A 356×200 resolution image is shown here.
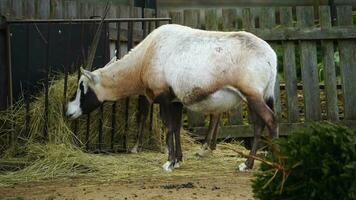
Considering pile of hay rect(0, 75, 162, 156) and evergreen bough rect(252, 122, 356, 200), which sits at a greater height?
evergreen bough rect(252, 122, 356, 200)

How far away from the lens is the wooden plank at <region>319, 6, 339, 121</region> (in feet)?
29.3

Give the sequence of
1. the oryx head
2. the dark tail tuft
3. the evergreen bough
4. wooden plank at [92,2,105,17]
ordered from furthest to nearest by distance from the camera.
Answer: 1. wooden plank at [92,2,105,17]
2. the oryx head
3. the dark tail tuft
4. the evergreen bough

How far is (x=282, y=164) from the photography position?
339 centimetres

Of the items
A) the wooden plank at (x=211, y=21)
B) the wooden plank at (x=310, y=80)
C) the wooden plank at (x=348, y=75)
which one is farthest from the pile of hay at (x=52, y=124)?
the wooden plank at (x=348, y=75)

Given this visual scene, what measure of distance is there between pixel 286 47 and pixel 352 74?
95 centimetres

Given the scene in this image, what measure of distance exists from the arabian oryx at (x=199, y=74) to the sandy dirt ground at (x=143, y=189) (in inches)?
27.4

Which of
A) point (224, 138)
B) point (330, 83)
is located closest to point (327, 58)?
point (330, 83)

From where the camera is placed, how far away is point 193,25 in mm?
9109

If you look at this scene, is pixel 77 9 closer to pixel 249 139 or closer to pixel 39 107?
pixel 39 107

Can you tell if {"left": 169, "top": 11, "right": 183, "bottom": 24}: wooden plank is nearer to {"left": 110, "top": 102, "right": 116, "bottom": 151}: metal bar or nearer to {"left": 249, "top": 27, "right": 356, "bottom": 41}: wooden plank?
{"left": 249, "top": 27, "right": 356, "bottom": 41}: wooden plank

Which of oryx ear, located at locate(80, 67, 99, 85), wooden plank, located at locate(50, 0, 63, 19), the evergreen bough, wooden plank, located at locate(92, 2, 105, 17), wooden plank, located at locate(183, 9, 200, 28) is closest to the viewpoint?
the evergreen bough

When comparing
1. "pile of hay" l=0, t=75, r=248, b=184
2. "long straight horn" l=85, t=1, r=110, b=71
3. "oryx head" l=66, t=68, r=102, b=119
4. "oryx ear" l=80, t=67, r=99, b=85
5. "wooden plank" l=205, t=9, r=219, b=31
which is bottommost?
"pile of hay" l=0, t=75, r=248, b=184

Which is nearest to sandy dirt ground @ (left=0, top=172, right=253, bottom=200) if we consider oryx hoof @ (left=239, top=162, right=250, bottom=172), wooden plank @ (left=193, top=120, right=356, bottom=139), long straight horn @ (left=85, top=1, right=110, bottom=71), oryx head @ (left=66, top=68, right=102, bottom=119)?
oryx hoof @ (left=239, top=162, right=250, bottom=172)

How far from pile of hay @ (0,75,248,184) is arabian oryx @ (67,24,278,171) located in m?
0.35
